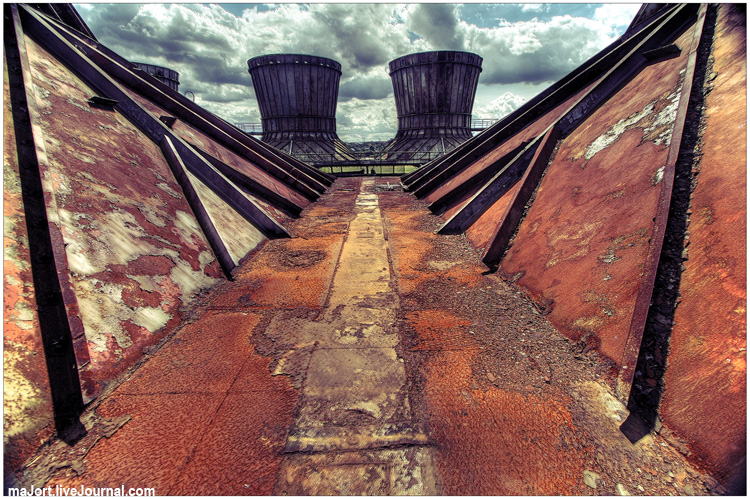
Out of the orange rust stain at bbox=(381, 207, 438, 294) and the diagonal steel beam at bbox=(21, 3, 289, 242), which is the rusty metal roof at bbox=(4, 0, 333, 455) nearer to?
the diagonal steel beam at bbox=(21, 3, 289, 242)

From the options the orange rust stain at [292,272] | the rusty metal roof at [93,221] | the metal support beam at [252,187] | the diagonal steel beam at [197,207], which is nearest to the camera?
the rusty metal roof at [93,221]

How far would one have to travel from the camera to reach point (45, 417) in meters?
1.76

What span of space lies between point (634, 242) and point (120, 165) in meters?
5.26

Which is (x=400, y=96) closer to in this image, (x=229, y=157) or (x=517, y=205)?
(x=229, y=157)

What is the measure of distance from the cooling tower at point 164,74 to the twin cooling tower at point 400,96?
376 inches

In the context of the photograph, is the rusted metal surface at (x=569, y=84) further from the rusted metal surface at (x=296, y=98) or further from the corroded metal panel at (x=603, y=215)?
the rusted metal surface at (x=296, y=98)

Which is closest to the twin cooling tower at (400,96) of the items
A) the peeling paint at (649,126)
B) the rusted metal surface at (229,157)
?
the rusted metal surface at (229,157)

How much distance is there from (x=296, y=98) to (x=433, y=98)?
985 cm

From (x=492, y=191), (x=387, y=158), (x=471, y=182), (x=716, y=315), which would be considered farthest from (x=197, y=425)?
(x=387, y=158)

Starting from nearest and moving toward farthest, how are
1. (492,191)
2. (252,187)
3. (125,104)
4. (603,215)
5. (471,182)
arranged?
1. (603,215)
2. (125,104)
3. (492,191)
4. (252,187)
5. (471,182)

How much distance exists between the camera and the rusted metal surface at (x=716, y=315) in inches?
59.2

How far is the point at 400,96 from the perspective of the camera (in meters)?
25.0

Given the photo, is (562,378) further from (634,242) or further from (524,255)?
(524,255)

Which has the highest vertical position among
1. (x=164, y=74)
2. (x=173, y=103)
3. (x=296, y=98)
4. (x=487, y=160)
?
(x=164, y=74)
